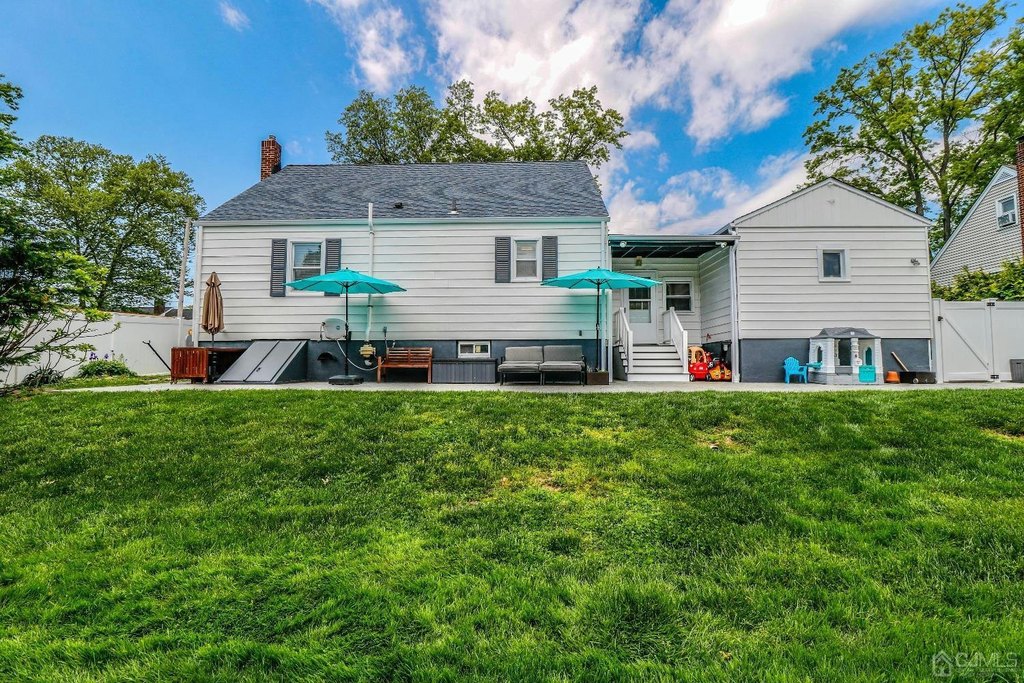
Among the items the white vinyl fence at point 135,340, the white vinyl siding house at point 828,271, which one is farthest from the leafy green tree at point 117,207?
the white vinyl siding house at point 828,271

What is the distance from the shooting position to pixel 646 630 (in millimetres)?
2268

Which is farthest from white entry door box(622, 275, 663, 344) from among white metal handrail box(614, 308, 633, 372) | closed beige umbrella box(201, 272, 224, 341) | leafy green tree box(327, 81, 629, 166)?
leafy green tree box(327, 81, 629, 166)

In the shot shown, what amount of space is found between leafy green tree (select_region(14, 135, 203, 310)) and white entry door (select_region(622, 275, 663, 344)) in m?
26.7

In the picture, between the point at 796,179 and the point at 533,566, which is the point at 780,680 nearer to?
the point at 533,566

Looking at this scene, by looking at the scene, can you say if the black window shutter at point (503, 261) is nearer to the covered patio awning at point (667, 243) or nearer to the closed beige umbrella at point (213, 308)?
the covered patio awning at point (667, 243)

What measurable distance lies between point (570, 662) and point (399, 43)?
21.1 meters

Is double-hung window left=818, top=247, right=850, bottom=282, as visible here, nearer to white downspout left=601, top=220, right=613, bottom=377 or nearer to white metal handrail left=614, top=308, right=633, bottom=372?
white metal handrail left=614, top=308, right=633, bottom=372

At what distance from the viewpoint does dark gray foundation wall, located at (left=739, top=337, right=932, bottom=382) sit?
10672 mm

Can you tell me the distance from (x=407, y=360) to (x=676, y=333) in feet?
22.9

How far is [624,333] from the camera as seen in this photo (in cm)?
1106

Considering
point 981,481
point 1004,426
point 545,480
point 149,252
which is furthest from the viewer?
point 149,252

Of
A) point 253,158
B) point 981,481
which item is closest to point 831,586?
point 981,481

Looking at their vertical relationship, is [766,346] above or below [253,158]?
below

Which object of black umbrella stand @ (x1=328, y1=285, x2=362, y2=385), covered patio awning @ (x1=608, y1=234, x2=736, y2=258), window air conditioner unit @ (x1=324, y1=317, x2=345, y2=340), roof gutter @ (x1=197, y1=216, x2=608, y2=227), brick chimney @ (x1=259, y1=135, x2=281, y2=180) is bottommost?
black umbrella stand @ (x1=328, y1=285, x2=362, y2=385)
